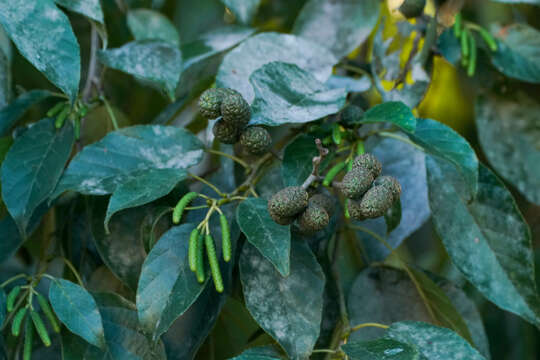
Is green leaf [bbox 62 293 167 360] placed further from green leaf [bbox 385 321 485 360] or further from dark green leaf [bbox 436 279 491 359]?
dark green leaf [bbox 436 279 491 359]

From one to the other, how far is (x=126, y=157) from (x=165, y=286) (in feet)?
0.68

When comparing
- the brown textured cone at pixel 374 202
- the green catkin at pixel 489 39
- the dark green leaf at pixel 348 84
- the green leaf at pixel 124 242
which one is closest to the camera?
the brown textured cone at pixel 374 202

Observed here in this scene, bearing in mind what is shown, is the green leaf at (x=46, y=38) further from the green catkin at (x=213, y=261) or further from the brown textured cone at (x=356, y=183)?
the brown textured cone at (x=356, y=183)

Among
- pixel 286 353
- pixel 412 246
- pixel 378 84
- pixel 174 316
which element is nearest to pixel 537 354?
pixel 412 246

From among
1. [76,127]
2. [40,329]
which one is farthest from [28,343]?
[76,127]

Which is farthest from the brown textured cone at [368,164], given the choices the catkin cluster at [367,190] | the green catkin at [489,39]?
the green catkin at [489,39]

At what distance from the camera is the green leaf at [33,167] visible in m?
0.77

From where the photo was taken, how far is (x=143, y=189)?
0.73 meters

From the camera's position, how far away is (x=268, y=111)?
2.46 ft

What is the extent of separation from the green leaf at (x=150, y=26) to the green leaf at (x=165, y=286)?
0.52 meters

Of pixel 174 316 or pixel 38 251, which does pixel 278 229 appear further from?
pixel 38 251

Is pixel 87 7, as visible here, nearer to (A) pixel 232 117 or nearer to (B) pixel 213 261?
(A) pixel 232 117

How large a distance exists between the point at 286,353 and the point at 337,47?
0.58 m

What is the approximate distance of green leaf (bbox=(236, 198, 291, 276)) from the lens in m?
0.67
